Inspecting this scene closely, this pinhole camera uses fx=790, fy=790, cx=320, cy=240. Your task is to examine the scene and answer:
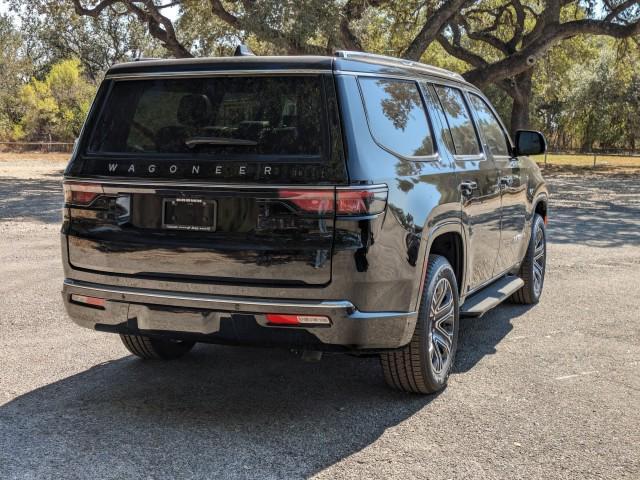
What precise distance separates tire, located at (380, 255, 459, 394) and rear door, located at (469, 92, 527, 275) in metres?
1.34

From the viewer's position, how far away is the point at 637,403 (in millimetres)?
4629

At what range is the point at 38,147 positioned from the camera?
4666 cm

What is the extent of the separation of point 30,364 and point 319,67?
2.86 m

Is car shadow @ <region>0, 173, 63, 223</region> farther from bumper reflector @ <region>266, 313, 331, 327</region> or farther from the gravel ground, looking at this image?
bumper reflector @ <region>266, 313, 331, 327</region>

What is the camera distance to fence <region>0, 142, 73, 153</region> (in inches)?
1799

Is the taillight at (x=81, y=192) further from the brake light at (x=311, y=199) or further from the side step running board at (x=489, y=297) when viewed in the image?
the side step running board at (x=489, y=297)

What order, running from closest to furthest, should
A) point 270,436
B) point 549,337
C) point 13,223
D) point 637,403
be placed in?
1. point 270,436
2. point 637,403
3. point 549,337
4. point 13,223

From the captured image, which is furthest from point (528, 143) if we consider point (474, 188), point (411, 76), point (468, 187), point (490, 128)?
point (411, 76)

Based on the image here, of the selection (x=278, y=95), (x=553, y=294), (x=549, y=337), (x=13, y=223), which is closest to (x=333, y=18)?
(x=13, y=223)

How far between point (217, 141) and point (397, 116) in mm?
1080

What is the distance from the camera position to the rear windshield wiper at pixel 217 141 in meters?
4.09

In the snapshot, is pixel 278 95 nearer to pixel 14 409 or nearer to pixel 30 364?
pixel 14 409

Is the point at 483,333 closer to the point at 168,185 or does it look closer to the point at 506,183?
the point at 506,183

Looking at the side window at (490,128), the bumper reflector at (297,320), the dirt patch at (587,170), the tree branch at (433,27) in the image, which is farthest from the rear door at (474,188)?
the dirt patch at (587,170)
